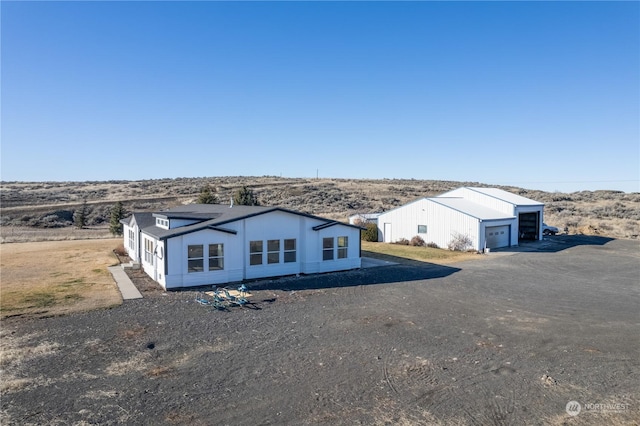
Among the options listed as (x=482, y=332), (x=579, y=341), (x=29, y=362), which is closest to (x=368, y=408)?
(x=482, y=332)

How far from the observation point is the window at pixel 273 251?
68.5 feet

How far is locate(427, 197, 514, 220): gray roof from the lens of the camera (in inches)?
1298

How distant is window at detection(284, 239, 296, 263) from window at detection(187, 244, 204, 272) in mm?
4353

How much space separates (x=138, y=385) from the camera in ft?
29.8

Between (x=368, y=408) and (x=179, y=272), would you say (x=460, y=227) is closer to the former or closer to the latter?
(x=179, y=272)

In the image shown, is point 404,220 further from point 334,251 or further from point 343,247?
point 334,251

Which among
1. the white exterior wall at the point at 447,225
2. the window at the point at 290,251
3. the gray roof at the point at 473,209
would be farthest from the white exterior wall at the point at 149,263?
the gray roof at the point at 473,209

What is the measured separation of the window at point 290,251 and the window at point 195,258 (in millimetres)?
4353

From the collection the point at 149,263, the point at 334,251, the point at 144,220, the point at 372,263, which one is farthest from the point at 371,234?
the point at 149,263

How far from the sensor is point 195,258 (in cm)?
1889

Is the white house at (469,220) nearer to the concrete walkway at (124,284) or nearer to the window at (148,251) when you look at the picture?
the window at (148,251)

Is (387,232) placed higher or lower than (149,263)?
higher

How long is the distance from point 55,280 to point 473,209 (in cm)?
3026

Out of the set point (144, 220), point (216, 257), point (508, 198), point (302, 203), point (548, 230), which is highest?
point (508, 198)
